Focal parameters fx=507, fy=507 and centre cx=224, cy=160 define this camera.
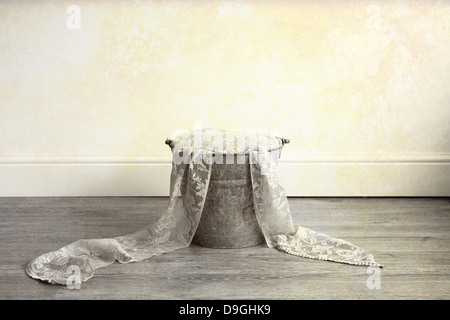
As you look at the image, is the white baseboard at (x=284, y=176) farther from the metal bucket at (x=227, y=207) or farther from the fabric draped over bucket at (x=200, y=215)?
the metal bucket at (x=227, y=207)

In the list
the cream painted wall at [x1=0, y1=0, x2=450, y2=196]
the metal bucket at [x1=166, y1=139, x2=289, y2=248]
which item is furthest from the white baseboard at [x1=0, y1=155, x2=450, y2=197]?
the metal bucket at [x1=166, y1=139, x2=289, y2=248]

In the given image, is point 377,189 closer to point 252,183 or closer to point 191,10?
point 252,183

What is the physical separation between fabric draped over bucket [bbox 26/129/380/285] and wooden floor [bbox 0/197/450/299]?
94 millimetres

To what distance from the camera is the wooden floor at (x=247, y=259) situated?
7.00 ft

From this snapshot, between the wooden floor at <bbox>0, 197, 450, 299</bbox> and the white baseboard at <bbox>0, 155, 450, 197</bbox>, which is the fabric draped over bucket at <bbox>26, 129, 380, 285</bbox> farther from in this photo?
the white baseboard at <bbox>0, 155, 450, 197</bbox>

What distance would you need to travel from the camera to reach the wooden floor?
84.0 inches

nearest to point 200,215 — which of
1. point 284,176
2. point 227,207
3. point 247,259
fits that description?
point 227,207

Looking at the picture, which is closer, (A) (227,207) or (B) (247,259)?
(B) (247,259)

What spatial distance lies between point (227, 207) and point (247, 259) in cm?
32

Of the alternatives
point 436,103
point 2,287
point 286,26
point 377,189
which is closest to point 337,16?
point 286,26

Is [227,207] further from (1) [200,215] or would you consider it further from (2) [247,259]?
(2) [247,259]

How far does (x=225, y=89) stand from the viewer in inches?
152

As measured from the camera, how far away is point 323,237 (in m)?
2.80
